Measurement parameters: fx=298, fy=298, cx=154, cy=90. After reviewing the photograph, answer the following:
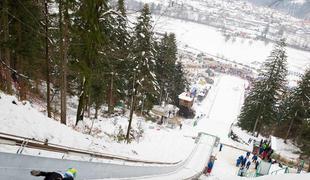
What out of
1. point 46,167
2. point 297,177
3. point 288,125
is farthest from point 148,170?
point 288,125

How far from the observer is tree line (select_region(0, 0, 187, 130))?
14797 mm

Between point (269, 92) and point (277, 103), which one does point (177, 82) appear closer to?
point (277, 103)

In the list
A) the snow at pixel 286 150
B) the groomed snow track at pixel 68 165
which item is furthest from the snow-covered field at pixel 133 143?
the snow at pixel 286 150

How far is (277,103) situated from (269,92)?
3.33 meters

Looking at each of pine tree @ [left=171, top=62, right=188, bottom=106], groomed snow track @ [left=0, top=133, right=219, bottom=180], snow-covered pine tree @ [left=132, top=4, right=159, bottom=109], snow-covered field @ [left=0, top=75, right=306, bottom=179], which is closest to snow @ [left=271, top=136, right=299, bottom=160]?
snow-covered field @ [left=0, top=75, right=306, bottom=179]

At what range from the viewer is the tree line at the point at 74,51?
14.8 meters

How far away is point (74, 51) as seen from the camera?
18703mm

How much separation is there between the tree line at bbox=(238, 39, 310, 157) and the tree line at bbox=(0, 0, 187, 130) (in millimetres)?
13563

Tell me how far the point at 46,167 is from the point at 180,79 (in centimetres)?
4761

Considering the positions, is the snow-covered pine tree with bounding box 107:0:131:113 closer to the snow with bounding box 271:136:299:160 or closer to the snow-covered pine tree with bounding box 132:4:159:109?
the snow-covered pine tree with bounding box 132:4:159:109

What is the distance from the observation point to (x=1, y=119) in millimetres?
9289

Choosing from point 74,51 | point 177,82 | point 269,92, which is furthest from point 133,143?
point 177,82

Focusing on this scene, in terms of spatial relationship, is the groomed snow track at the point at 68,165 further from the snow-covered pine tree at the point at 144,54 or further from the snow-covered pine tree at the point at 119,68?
the snow-covered pine tree at the point at 119,68

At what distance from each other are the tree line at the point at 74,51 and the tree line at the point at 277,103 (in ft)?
44.5
